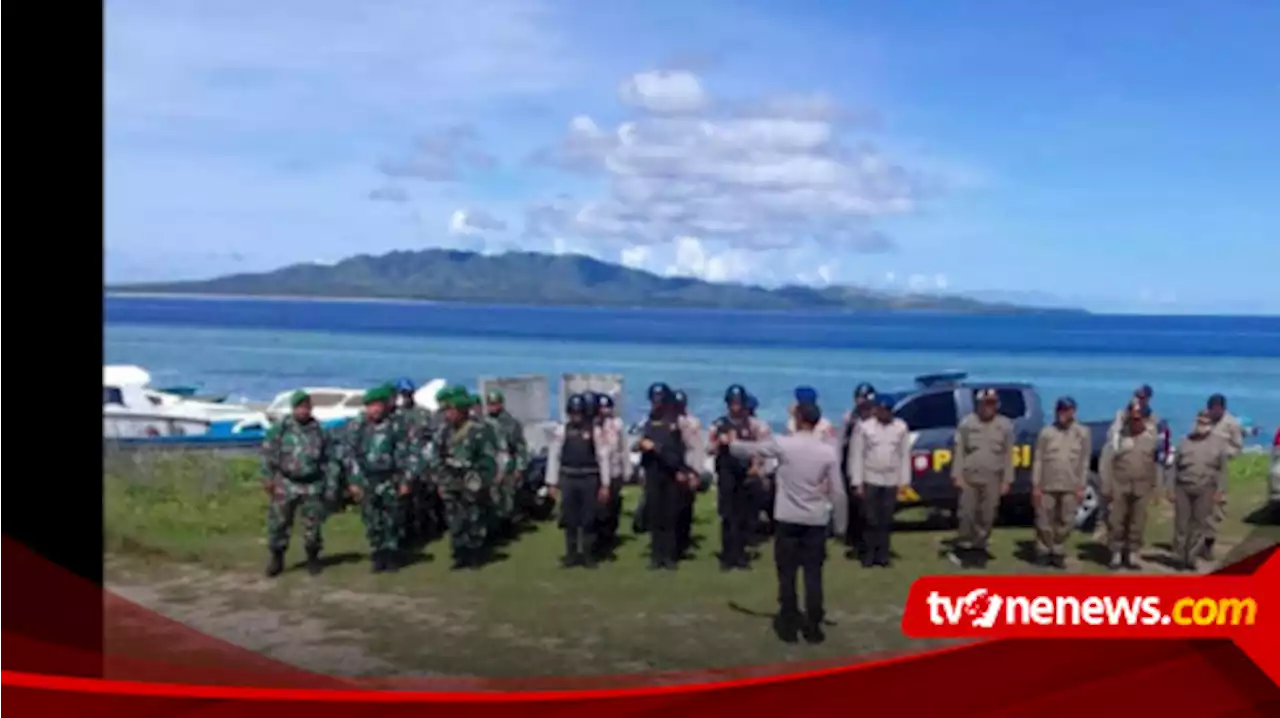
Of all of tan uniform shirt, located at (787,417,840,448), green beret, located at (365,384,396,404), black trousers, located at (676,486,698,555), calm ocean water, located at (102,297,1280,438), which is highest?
calm ocean water, located at (102,297,1280,438)

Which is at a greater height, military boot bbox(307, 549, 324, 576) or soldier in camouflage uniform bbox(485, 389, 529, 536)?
soldier in camouflage uniform bbox(485, 389, 529, 536)

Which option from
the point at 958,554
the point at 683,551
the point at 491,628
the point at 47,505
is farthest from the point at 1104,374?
the point at 47,505

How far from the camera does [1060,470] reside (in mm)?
3791

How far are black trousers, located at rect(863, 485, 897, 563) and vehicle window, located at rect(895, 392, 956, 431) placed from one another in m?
0.29

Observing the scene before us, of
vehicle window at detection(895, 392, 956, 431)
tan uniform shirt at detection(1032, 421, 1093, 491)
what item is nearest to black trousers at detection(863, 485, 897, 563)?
vehicle window at detection(895, 392, 956, 431)

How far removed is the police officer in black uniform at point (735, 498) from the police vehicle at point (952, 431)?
52 cm

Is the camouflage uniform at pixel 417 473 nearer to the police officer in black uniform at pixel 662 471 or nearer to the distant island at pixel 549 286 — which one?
the distant island at pixel 549 286

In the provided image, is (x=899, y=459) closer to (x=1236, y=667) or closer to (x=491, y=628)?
(x=1236, y=667)

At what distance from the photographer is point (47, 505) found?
346 centimetres

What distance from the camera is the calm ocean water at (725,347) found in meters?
3.50

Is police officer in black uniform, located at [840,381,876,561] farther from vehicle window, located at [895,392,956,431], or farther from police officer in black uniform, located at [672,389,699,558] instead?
police officer in black uniform, located at [672,389,699,558]

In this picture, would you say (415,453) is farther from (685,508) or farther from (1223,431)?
(1223,431)

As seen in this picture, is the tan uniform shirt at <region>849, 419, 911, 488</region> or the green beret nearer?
the green beret

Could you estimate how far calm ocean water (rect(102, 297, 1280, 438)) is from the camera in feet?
11.5
